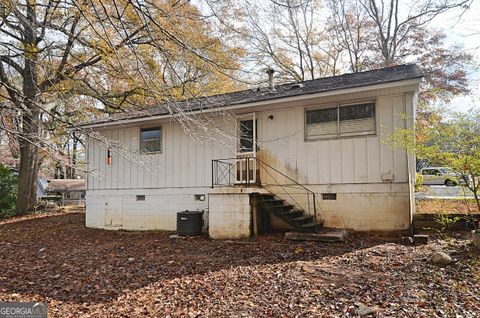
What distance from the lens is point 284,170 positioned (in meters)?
9.03

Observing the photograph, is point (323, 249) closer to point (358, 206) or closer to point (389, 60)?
point (358, 206)

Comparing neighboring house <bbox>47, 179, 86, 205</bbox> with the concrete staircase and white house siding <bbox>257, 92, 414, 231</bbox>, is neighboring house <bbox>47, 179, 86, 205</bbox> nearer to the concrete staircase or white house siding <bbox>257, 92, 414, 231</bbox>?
the concrete staircase

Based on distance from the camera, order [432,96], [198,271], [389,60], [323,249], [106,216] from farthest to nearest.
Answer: [389,60], [432,96], [106,216], [323,249], [198,271]

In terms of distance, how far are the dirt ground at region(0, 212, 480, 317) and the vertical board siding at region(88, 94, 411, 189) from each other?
1.71m

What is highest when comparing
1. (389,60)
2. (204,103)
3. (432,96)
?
(389,60)

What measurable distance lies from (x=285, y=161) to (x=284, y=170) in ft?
0.79

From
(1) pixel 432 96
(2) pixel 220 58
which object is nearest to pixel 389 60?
(1) pixel 432 96

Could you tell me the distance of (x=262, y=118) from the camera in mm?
9375

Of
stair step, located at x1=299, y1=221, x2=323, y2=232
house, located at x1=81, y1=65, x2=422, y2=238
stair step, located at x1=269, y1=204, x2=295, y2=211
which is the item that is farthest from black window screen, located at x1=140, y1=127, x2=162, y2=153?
stair step, located at x1=299, y1=221, x2=323, y2=232

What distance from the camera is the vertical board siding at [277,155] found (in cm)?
782

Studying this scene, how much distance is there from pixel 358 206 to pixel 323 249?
197cm

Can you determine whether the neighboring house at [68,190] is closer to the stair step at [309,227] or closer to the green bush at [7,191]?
the green bush at [7,191]

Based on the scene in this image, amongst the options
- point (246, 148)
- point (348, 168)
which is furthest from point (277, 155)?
point (348, 168)

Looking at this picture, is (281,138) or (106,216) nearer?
(281,138)
